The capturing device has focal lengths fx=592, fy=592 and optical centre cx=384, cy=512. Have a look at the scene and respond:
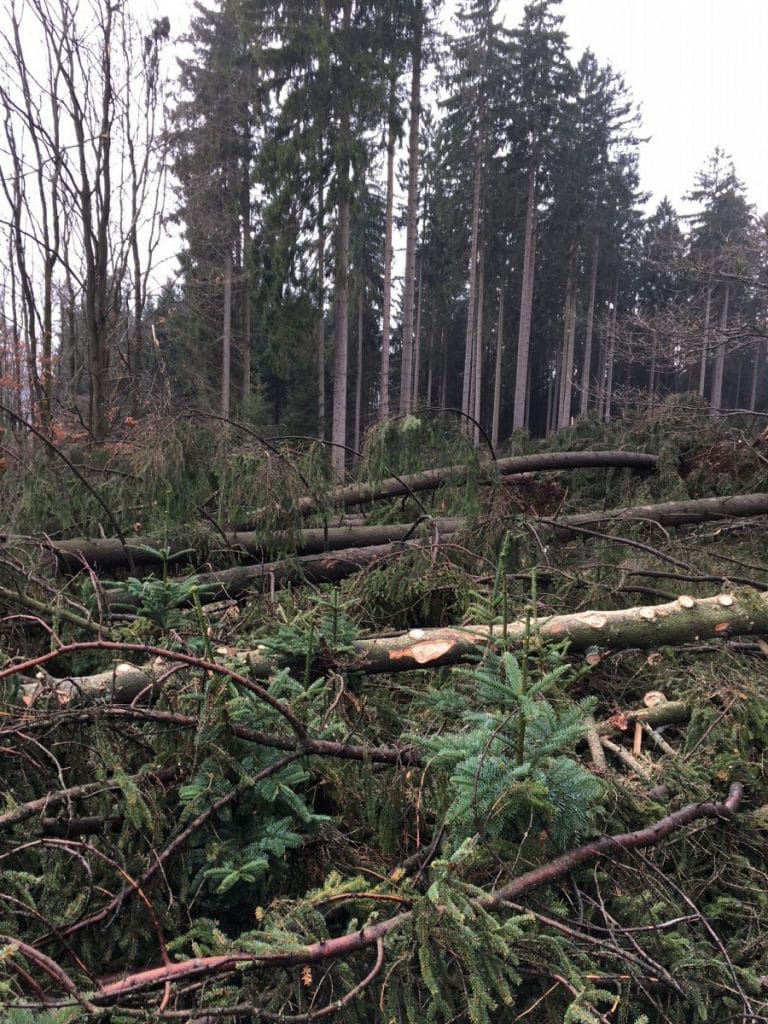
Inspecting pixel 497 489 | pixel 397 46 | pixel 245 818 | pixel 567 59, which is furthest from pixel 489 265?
pixel 245 818

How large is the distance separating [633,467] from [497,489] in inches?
109

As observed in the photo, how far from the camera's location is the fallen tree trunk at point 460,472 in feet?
16.4

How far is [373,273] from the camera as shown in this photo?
3120cm

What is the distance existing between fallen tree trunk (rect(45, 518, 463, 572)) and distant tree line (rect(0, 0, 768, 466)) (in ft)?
2.99

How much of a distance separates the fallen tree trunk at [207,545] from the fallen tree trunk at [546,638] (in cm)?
169

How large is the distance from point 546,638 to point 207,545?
2.89m

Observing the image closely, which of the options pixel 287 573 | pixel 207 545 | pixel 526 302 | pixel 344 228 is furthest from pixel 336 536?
pixel 526 302

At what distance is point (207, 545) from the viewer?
4.69 m

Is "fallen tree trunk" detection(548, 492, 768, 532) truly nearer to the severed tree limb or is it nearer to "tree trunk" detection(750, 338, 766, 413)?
the severed tree limb

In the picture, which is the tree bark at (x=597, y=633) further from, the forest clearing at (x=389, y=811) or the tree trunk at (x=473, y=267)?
the tree trunk at (x=473, y=267)

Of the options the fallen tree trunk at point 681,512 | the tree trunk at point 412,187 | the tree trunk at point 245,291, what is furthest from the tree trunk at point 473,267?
the fallen tree trunk at point 681,512

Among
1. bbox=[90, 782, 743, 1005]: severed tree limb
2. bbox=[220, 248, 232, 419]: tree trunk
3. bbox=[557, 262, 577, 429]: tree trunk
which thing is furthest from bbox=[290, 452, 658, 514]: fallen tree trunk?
bbox=[557, 262, 577, 429]: tree trunk

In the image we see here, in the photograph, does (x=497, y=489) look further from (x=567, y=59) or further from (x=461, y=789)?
(x=567, y=59)

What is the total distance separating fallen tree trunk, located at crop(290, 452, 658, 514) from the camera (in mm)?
4996
